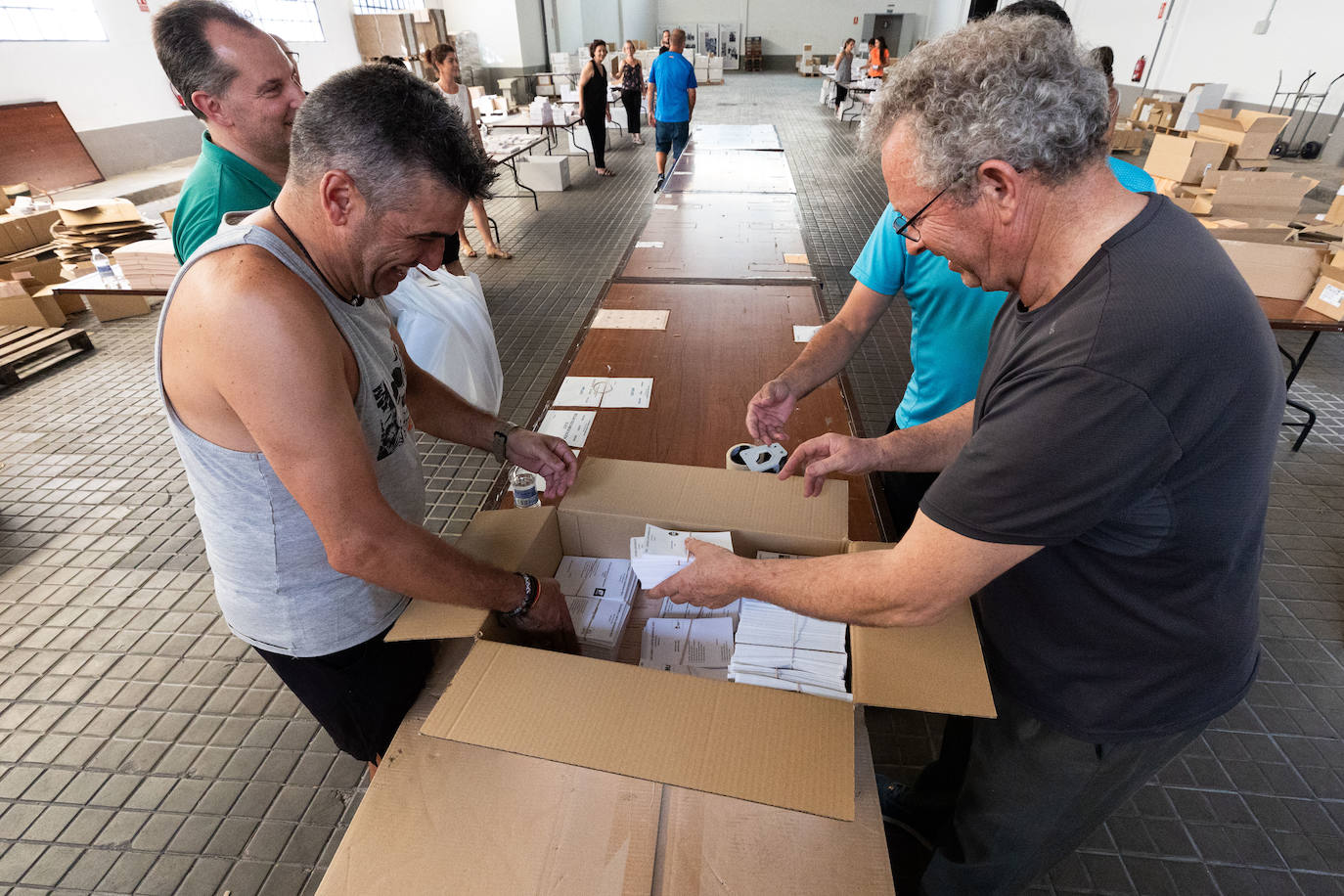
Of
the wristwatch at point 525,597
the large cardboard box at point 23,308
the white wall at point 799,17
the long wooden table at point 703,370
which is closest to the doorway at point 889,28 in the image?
the white wall at point 799,17

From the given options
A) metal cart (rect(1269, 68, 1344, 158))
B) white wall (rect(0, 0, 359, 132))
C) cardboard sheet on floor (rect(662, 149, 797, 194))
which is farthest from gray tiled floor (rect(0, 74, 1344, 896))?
metal cart (rect(1269, 68, 1344, 158))

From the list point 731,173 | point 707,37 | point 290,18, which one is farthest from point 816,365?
point 707,37

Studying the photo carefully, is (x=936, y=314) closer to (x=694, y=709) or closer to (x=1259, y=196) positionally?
(x=694, y=709)

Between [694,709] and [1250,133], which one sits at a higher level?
[1250,133]

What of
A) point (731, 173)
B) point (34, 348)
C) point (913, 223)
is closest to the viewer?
point (913, 223)

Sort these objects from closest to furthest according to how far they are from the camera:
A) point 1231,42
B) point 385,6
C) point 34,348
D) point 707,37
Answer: point 34,348
point 1231,42
point 385,6
point 707,37

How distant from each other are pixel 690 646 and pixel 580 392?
1141 mm

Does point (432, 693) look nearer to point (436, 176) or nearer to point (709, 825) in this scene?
point (709, 825)

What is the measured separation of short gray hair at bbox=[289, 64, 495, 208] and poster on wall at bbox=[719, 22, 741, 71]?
27.5 m

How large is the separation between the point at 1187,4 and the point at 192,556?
1414 cm

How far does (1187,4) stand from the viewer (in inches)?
371

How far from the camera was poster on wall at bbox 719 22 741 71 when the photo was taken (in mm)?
23656

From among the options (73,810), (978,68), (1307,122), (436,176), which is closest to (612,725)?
(436,176)

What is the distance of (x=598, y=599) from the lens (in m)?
1.24
